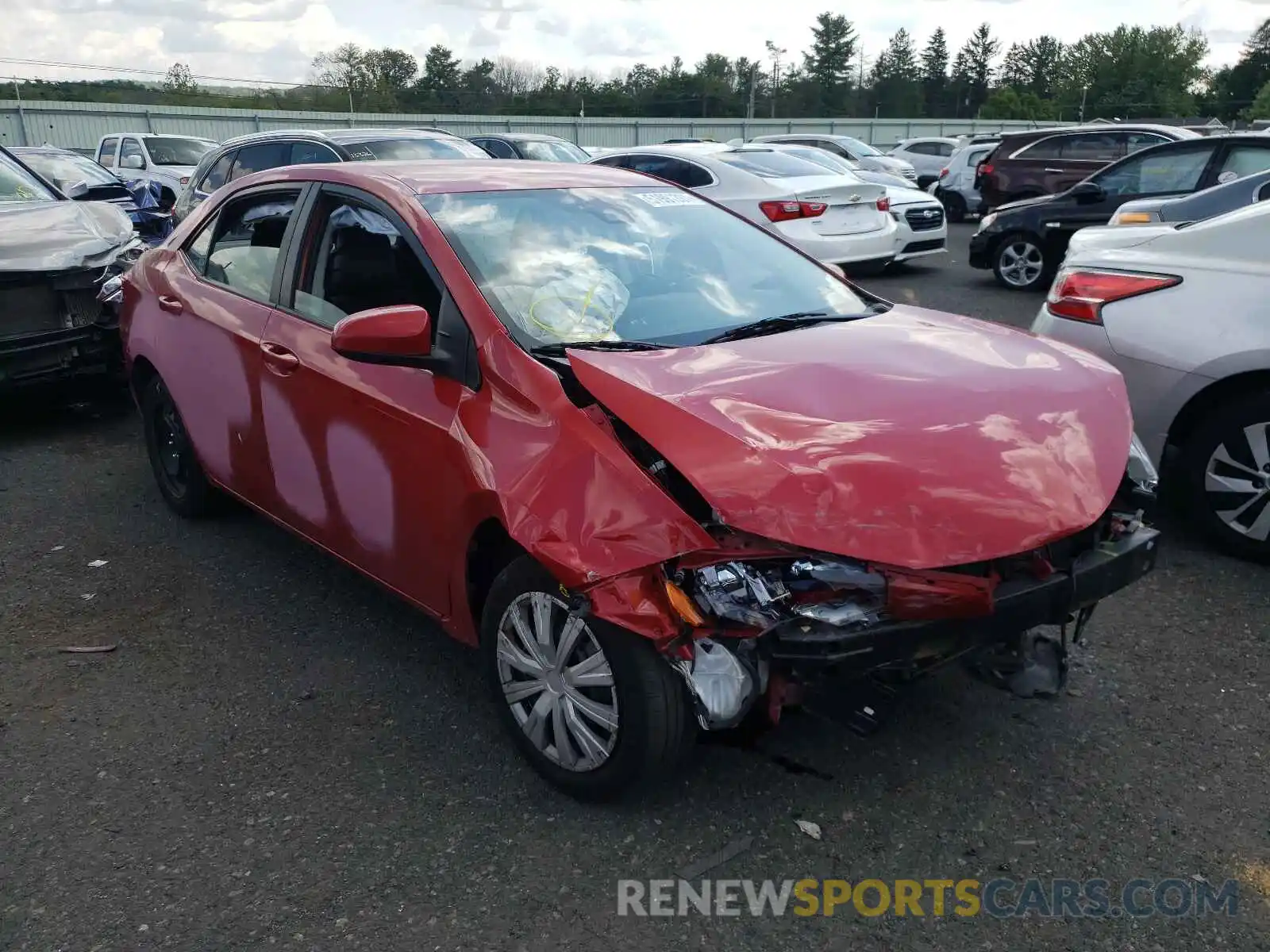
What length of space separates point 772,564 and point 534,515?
0.61 m

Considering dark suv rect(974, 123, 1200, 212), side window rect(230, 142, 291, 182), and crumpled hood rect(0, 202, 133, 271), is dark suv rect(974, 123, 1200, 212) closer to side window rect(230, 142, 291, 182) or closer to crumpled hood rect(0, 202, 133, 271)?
side window rect(230, 142, 291, 182)

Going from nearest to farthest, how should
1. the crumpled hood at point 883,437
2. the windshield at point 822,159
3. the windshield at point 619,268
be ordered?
the crumpled hood at point 883,437 < the windshield at point 619,268 < the windshield at point 822,159

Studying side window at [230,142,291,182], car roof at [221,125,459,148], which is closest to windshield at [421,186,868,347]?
car roof at [221,125,459,148]

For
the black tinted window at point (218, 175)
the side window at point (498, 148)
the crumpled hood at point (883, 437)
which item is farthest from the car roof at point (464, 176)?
the side window at point (498, 148)

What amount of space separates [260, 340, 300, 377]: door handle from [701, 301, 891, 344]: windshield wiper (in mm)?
1484

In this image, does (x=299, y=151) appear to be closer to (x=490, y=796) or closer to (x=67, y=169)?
(x=67, y=169)

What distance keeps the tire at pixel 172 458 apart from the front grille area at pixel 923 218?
932 cm

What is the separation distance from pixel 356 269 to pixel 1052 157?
13.7 meters

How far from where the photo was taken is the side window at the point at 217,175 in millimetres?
10453

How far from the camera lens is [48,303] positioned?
6.21 metres

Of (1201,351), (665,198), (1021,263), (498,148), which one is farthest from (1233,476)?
(498,148)

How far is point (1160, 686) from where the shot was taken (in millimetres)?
3393

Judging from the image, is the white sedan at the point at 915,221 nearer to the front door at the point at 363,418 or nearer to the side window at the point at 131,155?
the front door at the point at 363,418

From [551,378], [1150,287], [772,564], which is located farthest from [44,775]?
[1150,287]
